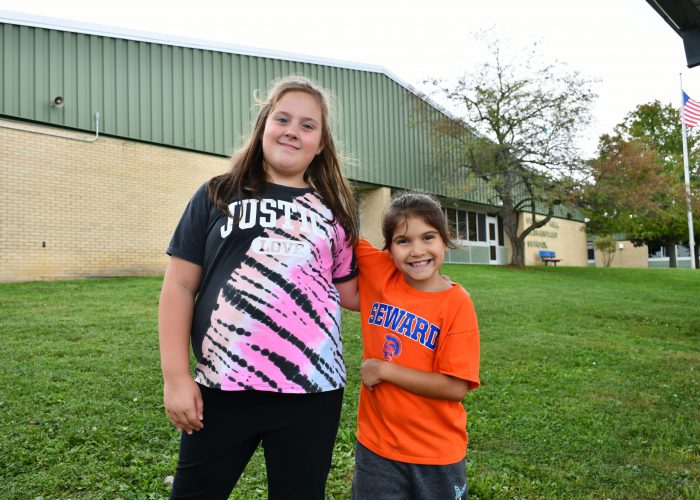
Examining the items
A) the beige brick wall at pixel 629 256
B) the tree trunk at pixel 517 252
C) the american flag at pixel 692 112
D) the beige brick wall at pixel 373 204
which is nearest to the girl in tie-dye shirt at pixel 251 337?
the beige brick wall at pixel 373 204

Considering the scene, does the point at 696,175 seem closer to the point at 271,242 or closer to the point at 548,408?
the point at 548,408

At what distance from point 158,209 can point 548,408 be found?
36.3 feet

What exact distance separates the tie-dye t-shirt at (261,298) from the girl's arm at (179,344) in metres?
0.04

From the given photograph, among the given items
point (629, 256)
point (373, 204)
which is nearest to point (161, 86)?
point (373, 204)

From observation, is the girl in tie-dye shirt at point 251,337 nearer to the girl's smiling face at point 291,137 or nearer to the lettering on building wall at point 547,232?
the girl's smiling face at point 291,137

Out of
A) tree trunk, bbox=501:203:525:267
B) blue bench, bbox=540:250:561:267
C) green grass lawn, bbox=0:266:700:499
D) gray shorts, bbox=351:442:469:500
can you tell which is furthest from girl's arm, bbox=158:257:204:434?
blue bench, bbox=540:250:561:267

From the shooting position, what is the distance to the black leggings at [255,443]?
1666mm

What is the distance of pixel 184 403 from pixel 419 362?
0.82m

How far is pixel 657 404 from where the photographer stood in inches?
200

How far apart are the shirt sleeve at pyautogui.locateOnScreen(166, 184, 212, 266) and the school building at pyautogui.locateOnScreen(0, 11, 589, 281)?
8.83 metres

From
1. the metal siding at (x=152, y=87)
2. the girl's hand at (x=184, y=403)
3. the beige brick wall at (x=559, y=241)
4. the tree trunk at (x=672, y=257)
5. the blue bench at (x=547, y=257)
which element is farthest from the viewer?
the tree trunk at (x=672, y=257)

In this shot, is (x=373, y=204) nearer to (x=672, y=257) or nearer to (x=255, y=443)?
(x=255, y=443)

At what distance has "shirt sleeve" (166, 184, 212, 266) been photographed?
5.72 feet

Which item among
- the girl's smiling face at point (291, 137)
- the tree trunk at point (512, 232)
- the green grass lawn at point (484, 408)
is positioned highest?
the tree trunk at point (512, 232)
